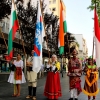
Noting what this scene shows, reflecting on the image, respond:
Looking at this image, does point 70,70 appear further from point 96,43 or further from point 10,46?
point 10,46

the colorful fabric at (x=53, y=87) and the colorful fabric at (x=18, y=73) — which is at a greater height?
the colorful fabric at (x=18, y=73)

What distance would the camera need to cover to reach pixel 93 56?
9320 mm

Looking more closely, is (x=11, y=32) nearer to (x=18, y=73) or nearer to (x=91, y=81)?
(x=18, y=73)

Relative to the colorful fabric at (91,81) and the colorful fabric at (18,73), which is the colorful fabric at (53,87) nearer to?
the colorful fabric at (91,81)

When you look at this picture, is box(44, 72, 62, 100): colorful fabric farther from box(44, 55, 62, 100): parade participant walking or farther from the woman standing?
the woman standing

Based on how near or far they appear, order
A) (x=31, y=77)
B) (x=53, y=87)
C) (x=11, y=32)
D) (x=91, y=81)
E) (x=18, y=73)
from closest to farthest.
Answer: (x=91, y=81), (x=53, y=87), (x=31, y=77), (x=11, y=32), (x=18, y=73)

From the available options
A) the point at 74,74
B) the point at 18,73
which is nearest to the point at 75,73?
→ the point at 74,74

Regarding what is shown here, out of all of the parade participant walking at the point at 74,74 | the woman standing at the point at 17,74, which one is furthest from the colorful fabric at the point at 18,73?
the parade participant walking at the point at 74,74

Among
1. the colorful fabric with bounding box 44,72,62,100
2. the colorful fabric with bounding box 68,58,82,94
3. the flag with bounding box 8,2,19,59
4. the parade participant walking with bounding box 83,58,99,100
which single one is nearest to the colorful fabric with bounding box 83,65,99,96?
the parade participant walking with bounding box 83,58,99,100

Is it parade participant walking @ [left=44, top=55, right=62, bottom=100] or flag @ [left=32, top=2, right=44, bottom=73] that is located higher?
flag @ [left=32, top=2, right=44, bottom=73]

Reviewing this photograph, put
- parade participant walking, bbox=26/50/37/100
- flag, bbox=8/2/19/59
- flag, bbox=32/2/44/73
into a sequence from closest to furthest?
flag, bbox=32/2/44/73, parade participant walking, bbox=26/50/37/100, flag, bbox=8/2/19/59

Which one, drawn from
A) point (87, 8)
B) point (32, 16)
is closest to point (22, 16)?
point (32, 16)

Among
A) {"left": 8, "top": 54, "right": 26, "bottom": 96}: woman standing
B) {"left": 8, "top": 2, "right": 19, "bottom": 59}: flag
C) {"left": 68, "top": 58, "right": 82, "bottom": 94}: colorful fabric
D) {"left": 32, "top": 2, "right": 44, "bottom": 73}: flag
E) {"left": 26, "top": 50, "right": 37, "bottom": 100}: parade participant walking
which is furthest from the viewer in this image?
{"left": 8, "top": 54, "right": 26, "bottom": 96}: woman standing

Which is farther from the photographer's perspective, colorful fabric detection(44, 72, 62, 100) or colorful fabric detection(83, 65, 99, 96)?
colorful fabric detection(44, 72, 62, 100)
